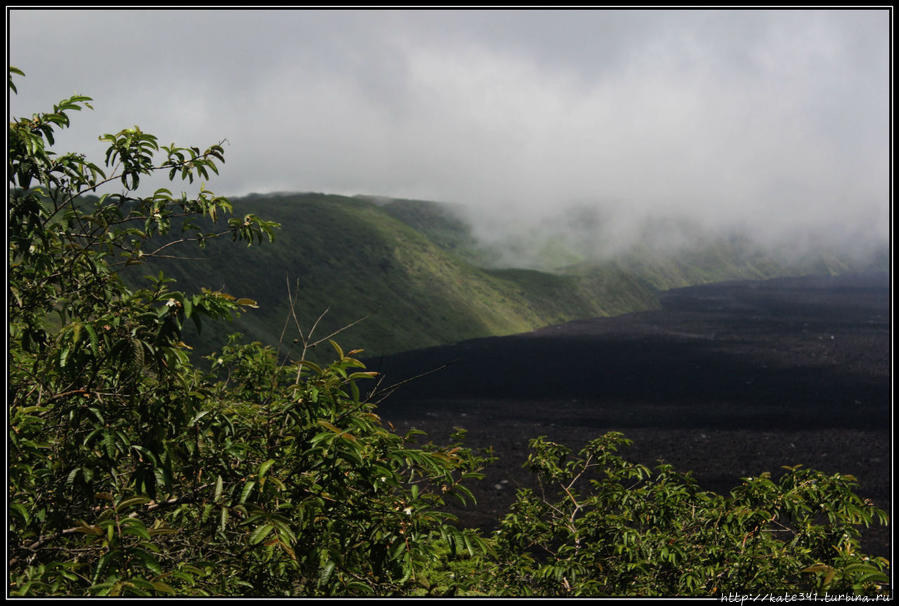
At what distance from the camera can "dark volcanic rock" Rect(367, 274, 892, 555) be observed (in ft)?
193

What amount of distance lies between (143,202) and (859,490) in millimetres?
58478

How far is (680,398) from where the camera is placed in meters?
86.1

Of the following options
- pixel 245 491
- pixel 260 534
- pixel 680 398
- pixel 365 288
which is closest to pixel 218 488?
pixel 245 491

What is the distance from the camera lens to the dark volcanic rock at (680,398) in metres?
58.9

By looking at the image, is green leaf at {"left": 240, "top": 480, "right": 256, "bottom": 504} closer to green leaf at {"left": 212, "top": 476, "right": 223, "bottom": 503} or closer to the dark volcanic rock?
green leaf at {"left": 212, "top": 476, "right": 223, "bottom": 503}

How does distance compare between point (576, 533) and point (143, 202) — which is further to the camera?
point (576, 533)

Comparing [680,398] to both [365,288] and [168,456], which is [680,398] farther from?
[365,288]

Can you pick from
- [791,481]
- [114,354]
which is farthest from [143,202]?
[791,481]

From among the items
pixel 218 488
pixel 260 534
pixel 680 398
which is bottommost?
pixel 680 398

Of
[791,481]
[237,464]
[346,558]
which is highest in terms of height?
[237,464]

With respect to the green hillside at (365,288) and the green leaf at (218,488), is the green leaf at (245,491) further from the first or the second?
the green hillside at (365,288)

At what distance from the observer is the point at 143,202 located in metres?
9.80

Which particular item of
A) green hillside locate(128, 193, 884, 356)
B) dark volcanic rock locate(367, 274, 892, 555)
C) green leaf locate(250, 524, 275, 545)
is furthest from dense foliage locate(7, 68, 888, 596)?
green hillside locate(128, 193, 884, 356)

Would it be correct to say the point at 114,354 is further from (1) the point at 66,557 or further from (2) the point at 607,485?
(2) the point at 607,485
